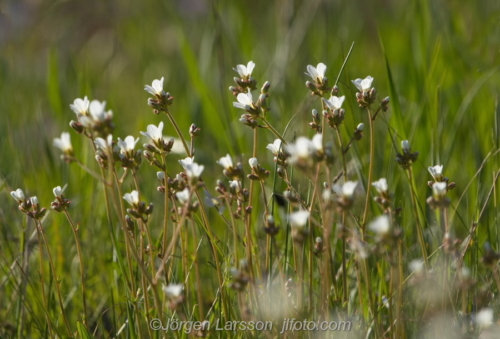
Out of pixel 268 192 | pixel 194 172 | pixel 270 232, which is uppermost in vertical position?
pixel 268 192

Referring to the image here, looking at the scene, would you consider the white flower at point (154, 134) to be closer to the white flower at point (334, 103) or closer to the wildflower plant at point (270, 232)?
the wildflower plant at point (270, 232)

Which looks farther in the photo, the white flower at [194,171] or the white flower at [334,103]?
the white flower at [334,103]

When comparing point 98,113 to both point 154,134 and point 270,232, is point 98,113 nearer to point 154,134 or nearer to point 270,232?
point 154,134

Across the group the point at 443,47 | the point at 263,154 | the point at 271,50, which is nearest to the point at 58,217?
the point at 263,154

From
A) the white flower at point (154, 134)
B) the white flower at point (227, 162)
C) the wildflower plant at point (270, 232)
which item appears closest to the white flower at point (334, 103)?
the wildflower plant at point (270, 232)

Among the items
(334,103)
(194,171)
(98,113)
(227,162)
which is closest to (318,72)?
(334,103)

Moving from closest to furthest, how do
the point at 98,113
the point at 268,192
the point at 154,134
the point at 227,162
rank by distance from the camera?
1. the point at 98,113
2. the point at 227,162
3. the point at 154,134
4. the point at 268,192

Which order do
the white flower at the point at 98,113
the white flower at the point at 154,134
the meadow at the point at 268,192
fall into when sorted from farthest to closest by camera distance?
1. the white flower at the point at 154,134
2. the meadow at the point at 268,192
3. the white flower at the point at 98,113

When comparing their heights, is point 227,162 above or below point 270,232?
above
